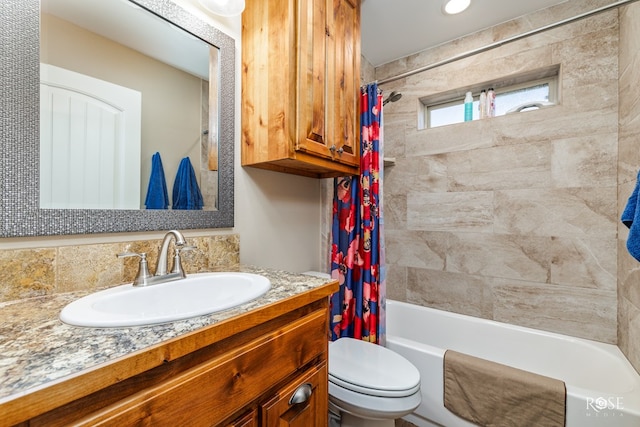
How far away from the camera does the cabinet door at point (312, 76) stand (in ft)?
3.56

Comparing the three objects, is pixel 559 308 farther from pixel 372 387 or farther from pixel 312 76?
pixel 312 76

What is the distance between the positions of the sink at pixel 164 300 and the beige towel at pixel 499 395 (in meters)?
1.09

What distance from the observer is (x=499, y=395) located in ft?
3.89

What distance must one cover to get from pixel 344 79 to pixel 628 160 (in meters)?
1.47

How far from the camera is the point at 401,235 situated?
2170 mm

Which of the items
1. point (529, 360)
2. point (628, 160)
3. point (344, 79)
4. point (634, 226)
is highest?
point (344, 79)

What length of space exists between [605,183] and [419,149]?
1.06m

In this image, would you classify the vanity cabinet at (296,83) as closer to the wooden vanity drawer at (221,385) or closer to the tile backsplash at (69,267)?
the tile backsplash at (69,267)

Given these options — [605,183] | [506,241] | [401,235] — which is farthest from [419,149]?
[605,183]

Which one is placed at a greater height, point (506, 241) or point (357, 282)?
point (506, 241)

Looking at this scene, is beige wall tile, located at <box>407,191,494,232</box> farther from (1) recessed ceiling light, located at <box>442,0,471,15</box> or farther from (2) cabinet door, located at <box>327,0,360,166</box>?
(1) recessed ceiling light, located at <box>442,0,471,15</box>

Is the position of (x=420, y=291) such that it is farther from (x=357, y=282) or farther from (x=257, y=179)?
(x=257, y=179)

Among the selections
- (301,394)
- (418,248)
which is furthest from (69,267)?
(418,248)

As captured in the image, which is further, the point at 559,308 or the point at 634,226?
the point at 559,308
